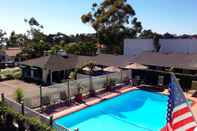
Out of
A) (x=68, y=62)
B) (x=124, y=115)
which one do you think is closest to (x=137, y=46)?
(x=68, y=62)

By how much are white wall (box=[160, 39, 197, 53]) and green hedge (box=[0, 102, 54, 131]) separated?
32.2 metres

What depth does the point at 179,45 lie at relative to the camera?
39250mm

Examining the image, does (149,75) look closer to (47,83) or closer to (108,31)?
(47,83)

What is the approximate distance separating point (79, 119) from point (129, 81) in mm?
12089

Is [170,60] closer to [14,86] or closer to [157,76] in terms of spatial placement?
[157,76]

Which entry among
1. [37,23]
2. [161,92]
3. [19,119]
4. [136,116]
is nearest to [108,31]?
[37,23]

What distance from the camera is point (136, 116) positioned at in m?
19.8

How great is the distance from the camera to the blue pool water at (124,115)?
1728cm

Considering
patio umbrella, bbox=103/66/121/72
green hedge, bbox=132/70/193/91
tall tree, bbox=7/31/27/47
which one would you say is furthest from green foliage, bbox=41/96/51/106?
tall tree, bbox=7/31/27/47

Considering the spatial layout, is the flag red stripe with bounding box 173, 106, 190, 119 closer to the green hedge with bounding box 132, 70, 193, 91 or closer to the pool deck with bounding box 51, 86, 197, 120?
the pool deck with bounding box 51, 86, 197, 120

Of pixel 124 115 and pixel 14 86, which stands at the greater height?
pixel 14 86

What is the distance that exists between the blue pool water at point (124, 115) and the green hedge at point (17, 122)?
13.0 feet

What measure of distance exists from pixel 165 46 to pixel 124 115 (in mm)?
25106

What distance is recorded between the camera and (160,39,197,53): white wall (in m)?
37.9
